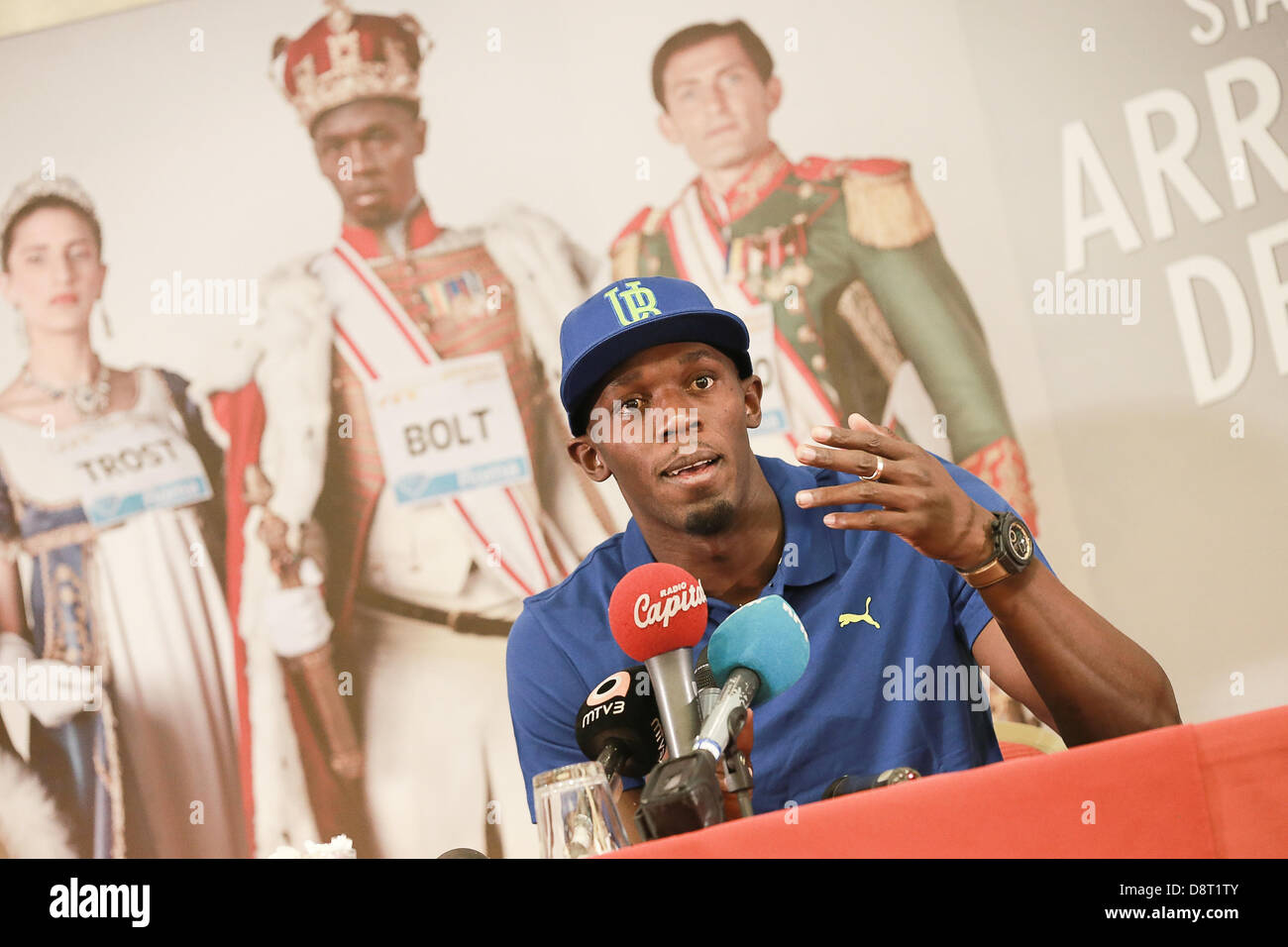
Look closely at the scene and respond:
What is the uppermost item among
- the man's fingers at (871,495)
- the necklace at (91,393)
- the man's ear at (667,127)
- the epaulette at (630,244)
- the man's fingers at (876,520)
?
the man's ear at (667,127)

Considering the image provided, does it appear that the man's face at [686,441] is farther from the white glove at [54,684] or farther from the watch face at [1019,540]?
the white glove at [54,684]

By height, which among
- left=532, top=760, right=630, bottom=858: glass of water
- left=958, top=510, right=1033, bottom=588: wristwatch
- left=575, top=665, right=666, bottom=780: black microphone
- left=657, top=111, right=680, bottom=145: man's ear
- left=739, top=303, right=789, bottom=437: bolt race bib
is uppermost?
left=657, top=111, right=680, bottom=145: man's ear

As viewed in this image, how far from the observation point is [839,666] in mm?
1662

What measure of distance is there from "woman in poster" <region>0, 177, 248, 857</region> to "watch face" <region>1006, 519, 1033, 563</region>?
8.87 feet

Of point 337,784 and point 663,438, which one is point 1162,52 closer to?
point 663,438

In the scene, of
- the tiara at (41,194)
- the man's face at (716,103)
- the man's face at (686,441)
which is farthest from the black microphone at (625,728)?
the tiara at (41,194)

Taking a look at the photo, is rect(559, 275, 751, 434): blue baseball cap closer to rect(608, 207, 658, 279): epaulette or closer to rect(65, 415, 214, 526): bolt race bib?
rect(608, 207, 658, 279): epaulette

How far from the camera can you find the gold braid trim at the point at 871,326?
10.6 ft

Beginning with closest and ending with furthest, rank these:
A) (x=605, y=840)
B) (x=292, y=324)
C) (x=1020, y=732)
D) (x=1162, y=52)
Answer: (x=605, y=840)
(x=1020, y=732)
(x=1162, y=52)
(x=292, y=324)

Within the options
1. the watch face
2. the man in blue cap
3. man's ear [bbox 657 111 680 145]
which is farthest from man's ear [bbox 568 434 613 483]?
man's ear [bbox 657 111 680 145]

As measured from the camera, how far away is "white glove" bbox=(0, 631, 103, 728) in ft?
11.2

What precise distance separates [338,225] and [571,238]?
764 mm
